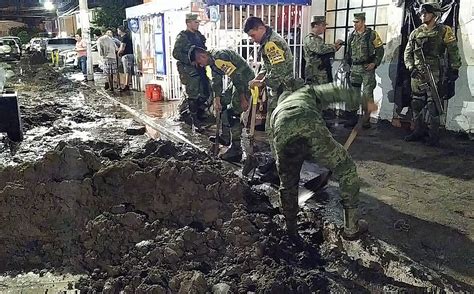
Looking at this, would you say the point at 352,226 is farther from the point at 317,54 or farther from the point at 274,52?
the point at 317,54

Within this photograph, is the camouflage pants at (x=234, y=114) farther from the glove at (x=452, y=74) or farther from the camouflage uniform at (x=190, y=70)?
the glove at (x=452, y=74)

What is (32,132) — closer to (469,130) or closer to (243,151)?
(243,151)

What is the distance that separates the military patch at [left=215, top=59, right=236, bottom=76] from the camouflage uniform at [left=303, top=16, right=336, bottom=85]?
266cm

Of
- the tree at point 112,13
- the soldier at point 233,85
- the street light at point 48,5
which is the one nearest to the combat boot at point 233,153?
the soldier at point 233,85

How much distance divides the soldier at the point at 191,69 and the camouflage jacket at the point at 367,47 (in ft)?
9.33

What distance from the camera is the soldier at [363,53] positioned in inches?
299

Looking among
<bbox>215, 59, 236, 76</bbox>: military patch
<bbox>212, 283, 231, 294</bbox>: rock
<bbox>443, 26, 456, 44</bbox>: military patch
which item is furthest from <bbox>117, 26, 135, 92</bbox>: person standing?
<bbox>212, 283, 231, 294</bbox>: rock

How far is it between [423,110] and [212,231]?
4.53 metres

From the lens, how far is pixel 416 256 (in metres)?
3.47

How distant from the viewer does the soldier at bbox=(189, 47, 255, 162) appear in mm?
6180

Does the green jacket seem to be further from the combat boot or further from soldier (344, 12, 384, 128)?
the combat boot

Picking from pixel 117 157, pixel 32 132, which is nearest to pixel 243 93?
pixel 117 157

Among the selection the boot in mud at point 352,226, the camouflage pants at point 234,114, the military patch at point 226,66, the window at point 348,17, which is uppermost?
the window at point 348,17

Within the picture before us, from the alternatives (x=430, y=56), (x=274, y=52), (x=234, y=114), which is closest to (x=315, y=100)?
(x=274, y=52)
